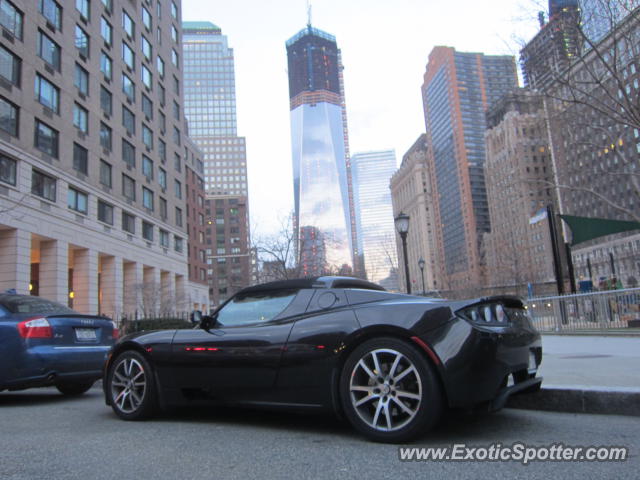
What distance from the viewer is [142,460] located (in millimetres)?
3123

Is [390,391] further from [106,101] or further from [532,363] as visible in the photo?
[106,101]

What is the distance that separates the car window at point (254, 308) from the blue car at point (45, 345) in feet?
8.93

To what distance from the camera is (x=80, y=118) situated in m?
32.8

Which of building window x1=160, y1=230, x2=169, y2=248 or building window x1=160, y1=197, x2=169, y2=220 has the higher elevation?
building window x1=160, y1=197, x2=169, y2=220

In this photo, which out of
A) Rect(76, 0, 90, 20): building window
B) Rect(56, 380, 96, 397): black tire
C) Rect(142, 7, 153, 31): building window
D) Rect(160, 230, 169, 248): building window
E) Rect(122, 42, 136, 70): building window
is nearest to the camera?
Rect(56, 380, 96, 397): black tire

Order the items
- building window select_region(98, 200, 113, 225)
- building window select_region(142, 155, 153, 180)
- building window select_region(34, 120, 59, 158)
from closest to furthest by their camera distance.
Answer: building window select_region(34, 120, 59, 158), building window select_region(98, 200, 113, 225), building window select_region(142, 155, 153, 180)

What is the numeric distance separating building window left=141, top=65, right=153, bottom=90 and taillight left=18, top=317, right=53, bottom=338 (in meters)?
41.6

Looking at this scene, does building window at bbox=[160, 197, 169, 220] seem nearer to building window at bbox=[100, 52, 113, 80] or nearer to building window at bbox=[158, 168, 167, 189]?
building window at bbox=[158, 168, 167, 189]

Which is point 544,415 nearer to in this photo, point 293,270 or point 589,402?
point 589,402

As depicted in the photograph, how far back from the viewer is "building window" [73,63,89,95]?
32531 millimetres

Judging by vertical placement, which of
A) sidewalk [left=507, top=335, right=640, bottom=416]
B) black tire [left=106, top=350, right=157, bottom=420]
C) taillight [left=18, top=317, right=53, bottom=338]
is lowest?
sidewalk [left=507, top=335, right=640, bottom=416]

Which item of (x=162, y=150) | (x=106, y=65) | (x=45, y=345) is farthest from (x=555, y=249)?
(x=162, y=150)

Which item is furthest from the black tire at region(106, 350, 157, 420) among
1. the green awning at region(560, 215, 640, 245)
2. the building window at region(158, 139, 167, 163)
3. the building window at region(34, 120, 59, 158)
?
the building window at region(158, 139, 167, 163)

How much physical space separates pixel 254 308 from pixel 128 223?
37.7 meters
